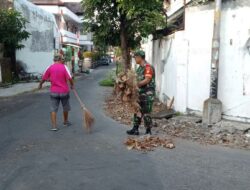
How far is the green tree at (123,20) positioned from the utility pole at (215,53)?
4.67 meters

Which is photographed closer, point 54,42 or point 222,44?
point 222,44

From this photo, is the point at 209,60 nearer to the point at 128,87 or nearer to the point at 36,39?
the point at 128,87

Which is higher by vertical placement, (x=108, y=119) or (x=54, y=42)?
(x=54, y=42)

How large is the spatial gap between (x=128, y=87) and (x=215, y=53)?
2533mm

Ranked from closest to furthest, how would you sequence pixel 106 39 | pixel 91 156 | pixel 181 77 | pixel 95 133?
pixel 91 156, pixel 95 133, pixel 181 77, pixel 106 39

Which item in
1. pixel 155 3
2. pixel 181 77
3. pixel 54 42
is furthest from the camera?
pixel 54 42

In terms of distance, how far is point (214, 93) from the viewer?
9.49 metres

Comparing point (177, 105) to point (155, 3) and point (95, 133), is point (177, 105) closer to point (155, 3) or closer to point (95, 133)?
point (95, 133)

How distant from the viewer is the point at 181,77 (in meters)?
10.7

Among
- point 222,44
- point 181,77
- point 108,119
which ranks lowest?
point 108,119

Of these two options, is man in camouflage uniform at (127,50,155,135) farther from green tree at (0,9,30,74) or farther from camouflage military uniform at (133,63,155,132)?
green tree at (0,9,30,74)

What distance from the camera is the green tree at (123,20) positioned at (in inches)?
553

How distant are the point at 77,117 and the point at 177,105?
106 inches

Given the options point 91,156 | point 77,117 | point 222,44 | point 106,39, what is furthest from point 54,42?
point 91,156
